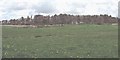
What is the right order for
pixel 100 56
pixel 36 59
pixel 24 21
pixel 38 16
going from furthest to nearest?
pixel 38 16, pixel 24 21, pixel 100 56, pixel 36 59

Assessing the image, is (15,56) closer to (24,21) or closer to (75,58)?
(75,58)

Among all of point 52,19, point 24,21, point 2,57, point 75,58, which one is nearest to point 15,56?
point 2,57

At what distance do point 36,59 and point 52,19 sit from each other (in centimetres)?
17473

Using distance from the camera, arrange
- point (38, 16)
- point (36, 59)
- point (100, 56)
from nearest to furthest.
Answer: point (36, 59) → point (100, 56) → point (38, 16)

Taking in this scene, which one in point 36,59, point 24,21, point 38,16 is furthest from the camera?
point 38,16

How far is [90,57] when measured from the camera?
26.0 metres

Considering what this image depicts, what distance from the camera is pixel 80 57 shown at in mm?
25844

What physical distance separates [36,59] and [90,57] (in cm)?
435

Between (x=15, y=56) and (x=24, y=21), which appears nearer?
(x=15, y=56)

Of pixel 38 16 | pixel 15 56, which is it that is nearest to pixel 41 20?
pixel 38 16

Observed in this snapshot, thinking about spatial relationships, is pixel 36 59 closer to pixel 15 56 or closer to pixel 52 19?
pixel 15 56

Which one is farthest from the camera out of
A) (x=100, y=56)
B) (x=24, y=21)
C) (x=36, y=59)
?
(x=24, y=21)

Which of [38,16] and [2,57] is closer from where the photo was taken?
[2,57]

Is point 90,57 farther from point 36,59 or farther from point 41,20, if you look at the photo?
point 41,20
